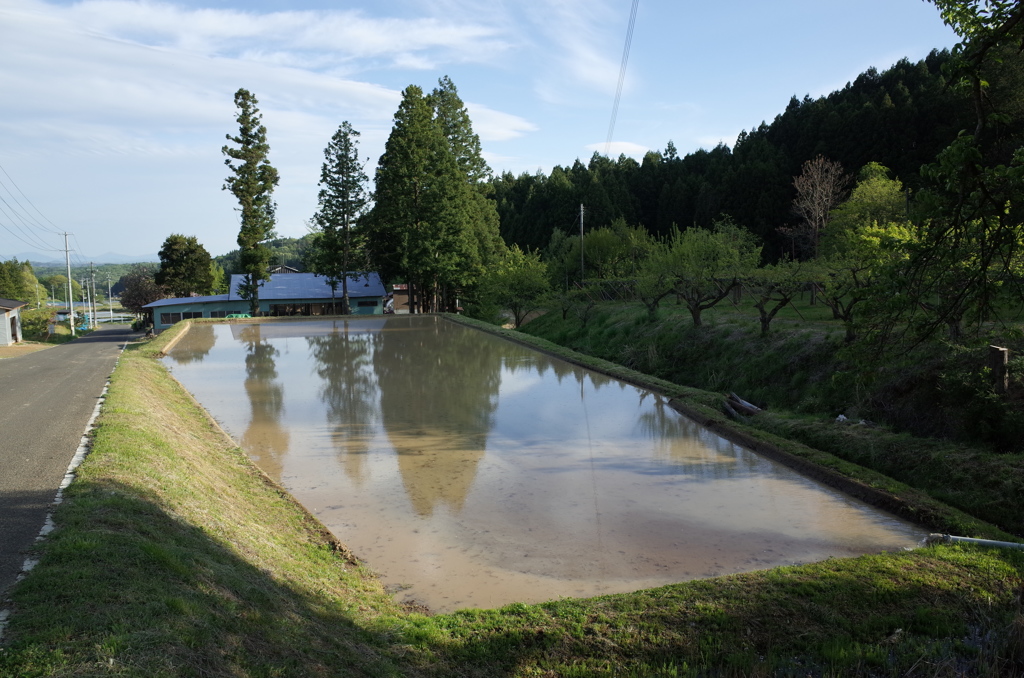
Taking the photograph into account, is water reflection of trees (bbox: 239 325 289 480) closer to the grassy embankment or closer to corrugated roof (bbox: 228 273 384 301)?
the grassy embankment

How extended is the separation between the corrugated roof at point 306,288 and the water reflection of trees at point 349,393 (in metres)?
22.5

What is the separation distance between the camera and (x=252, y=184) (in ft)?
120

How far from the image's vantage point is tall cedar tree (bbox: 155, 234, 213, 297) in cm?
5725

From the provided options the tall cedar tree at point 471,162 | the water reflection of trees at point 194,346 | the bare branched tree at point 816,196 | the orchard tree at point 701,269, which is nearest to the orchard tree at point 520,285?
the tall cedar tree at point 471,162

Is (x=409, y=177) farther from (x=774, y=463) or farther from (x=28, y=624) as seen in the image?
(x=28, y=624)

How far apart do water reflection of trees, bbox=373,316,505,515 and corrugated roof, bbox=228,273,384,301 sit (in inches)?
935

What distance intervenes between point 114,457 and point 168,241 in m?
58.8

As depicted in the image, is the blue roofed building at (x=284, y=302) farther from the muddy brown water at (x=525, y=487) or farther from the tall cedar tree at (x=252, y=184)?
the muddy brown water at (x=525, y=487)

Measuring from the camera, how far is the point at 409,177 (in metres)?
33.7

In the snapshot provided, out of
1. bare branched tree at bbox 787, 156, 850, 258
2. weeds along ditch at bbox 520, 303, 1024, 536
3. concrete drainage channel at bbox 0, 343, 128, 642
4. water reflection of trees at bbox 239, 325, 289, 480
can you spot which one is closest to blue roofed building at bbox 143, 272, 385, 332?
water reflection of trees at bbox 239, 325, 289, 480

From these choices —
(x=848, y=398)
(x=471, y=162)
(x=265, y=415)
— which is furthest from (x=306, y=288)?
(x=848, y=398)

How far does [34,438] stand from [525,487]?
18.3 ft

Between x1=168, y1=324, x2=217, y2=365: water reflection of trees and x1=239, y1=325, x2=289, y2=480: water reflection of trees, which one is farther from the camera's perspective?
x1=168, y1=324, x2=217, y2=365: water reflection of trees

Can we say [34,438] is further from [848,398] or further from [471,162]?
[471,162]
